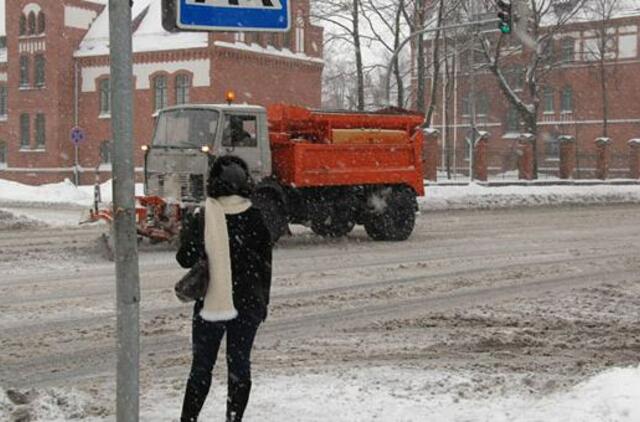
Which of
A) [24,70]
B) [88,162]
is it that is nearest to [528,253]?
[88,162]

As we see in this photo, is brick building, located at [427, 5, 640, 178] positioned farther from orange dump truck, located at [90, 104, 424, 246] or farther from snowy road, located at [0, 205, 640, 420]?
snowy road, located at [0, 205, 640, 420]

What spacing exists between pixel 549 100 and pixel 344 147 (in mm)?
56085

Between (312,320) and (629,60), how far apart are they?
62.2 metres

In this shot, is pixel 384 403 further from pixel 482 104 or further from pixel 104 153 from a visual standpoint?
pixel 482 104

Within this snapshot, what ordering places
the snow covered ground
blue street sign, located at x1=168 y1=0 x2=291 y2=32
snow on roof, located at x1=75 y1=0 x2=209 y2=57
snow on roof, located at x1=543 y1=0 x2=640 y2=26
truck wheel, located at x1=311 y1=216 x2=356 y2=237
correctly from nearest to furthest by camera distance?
blue street sign, located at x1=168 y1=0 x2=291 y2=32
truck wheel, located at x1=311 y1=216 x2=356 y2=237
the snow covered ground
snow on roof, located at x1=75 y1=0 x2=209 y2=57
snow on roof, located at x1=543 y1=0 x2=640 y2=26

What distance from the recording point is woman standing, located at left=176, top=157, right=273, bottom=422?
17.9 feet

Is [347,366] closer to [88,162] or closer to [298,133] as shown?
[298,133]

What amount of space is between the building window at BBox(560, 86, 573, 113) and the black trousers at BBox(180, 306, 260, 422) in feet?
225

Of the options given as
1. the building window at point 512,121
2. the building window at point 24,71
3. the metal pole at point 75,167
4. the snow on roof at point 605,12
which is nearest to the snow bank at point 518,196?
the snow on roof at point 605,12

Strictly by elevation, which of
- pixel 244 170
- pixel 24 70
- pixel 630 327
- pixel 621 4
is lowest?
→ pixel 630 327

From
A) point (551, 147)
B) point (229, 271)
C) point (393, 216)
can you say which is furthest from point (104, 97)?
point (229, 271)

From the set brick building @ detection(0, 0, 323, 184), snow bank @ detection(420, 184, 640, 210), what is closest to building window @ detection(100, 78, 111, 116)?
brick building @ detection(0, 0, 323, 184)

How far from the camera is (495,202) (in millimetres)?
37156

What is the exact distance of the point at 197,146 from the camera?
17.0 metres
